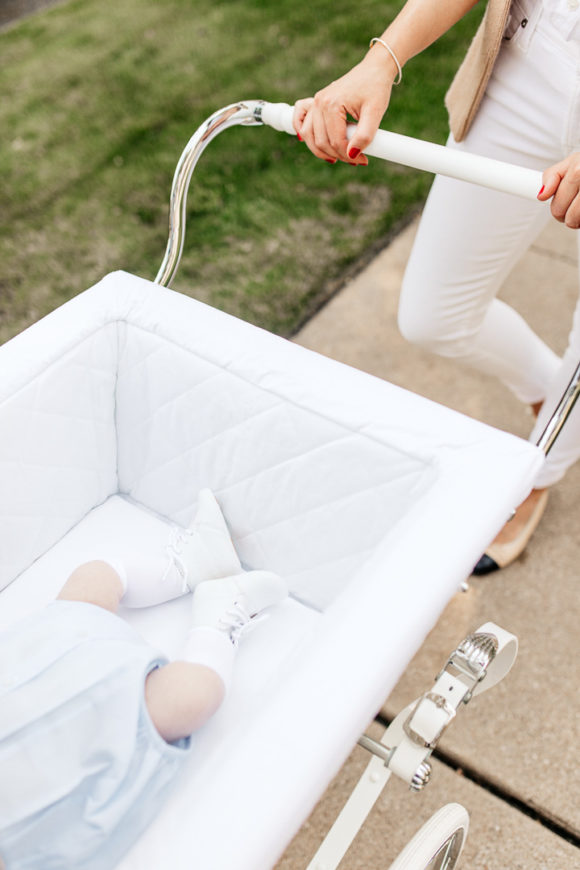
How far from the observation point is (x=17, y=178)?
253 cm

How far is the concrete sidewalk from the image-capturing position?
47.9 inches

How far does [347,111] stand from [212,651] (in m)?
0.70

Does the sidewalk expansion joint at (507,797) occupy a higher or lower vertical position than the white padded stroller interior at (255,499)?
lower

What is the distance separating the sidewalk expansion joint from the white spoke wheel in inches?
11.4

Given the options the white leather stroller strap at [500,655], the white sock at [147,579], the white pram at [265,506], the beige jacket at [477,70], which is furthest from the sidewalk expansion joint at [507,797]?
the beige jacket at [477,70]

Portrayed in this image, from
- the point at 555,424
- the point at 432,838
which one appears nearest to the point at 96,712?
the point at 432,838

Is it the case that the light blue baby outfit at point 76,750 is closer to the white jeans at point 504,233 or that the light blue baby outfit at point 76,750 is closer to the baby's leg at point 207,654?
the baby's leg at point 207,654

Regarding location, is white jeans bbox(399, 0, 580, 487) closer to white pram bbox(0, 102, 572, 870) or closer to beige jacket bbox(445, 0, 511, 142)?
beige jacket bbox(445, 0, 511, 142)

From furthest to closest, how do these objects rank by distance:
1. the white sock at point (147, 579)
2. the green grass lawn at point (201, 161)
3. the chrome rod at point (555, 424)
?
the green grass lawn at point (201, 161)
the white sock at point (147, 579)
the chrome rod at point (555, 424)

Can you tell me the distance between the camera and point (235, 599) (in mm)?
1012

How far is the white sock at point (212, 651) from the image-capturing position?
0.94m

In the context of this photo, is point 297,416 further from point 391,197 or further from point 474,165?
point 391,197

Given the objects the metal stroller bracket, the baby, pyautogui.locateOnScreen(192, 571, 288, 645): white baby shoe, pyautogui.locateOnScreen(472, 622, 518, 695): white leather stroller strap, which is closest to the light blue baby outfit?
the baby

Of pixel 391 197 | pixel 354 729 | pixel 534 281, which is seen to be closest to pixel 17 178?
pixel 391 197
